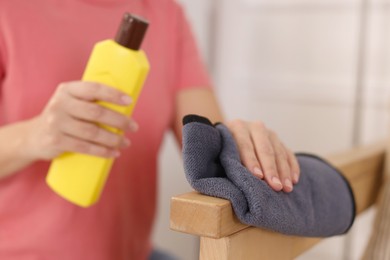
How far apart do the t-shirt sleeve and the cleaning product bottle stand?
23 cm

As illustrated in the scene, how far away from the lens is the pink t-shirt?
61cm

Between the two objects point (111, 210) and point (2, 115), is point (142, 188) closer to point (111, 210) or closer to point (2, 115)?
point (111, 210)

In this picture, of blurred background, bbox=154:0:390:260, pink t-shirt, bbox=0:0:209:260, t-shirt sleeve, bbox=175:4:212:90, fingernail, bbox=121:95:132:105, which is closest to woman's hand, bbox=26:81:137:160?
fingernail, bbox=121:95:132:105

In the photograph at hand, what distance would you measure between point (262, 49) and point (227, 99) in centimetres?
15

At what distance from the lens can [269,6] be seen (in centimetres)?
120

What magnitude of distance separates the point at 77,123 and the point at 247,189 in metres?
0.21

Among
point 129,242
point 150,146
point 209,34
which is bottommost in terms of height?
point 129,242

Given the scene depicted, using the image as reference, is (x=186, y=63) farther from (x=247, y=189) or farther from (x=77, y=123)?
(x=247, y=189)

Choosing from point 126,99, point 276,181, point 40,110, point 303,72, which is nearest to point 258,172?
point 276,181

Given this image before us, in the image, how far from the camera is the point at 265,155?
1.47 feet

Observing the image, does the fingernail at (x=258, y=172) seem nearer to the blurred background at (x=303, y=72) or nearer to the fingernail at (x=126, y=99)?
the fingernail at (x=126, y=99)

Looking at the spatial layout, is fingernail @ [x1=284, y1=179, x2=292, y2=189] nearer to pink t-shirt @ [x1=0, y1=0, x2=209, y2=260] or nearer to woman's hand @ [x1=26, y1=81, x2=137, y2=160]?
woman's hand @ [x1=26, y1=81, x2=137, y2=160]

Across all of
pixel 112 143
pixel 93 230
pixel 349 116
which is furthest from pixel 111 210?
pixel 349 116

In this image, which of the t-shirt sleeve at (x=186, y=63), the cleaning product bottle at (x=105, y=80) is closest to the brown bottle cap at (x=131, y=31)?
the cleaning product bottle at (x=105, y=80)
